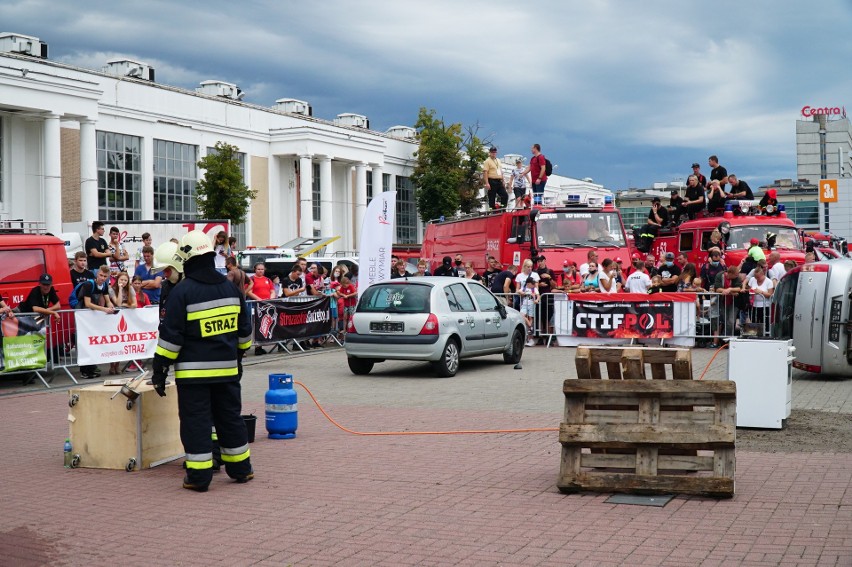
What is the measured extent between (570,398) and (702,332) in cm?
1450

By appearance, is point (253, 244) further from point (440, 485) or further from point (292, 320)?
point (440, 485)

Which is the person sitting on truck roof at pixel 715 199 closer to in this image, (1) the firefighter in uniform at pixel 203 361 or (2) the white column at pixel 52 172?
(1) the firefighter in uniform at pixel 203 361

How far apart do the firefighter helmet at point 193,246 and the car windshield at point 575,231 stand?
1747cm

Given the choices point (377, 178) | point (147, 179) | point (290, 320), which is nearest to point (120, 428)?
point (290, 320)

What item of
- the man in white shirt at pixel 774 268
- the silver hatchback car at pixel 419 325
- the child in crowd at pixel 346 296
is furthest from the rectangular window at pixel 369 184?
the silver hatchback car at pixel 419 325

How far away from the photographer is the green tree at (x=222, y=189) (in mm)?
52656

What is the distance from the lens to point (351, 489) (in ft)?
26.0

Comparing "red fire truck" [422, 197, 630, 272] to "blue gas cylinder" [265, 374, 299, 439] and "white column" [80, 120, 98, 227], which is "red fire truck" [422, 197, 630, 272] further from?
"white column" [80, 120, 98, 227]

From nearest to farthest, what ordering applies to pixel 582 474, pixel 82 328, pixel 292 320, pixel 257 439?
pixel 582 474 < pixel 257 439 < pixel 82 328 < pixel 292 320

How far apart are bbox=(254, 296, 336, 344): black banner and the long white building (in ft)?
52.2

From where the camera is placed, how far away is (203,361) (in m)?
8.12

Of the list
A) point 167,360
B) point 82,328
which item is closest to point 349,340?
point 82,328

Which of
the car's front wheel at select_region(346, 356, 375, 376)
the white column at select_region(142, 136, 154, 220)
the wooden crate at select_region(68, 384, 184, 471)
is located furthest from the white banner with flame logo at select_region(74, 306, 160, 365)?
the white column at select_region(142, 136, 154, 220)

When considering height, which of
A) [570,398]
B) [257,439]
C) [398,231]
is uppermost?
[398,231]
